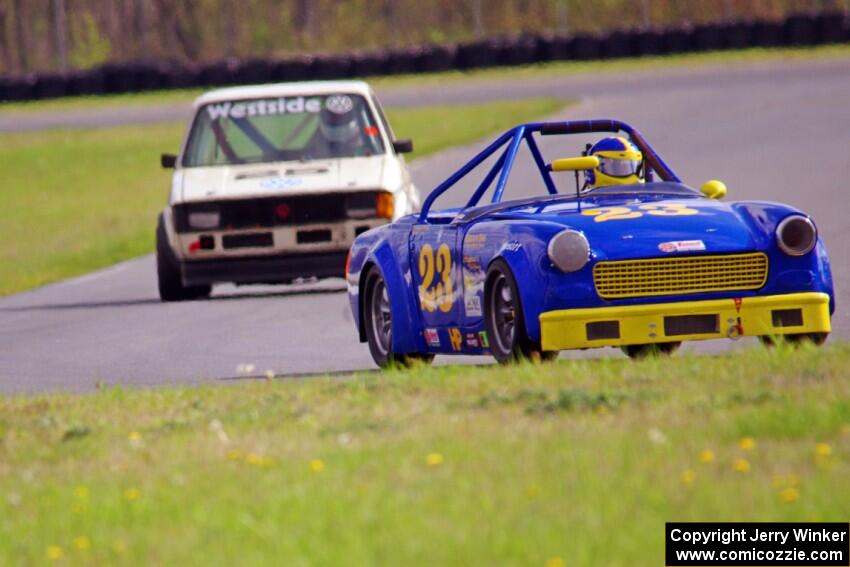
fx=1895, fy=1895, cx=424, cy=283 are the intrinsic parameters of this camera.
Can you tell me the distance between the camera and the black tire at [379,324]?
9547 millimetres

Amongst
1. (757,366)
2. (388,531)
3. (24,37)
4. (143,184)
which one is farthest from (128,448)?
(24,37)

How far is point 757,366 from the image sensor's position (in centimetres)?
730

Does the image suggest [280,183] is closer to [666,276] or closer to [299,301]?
[299,301]

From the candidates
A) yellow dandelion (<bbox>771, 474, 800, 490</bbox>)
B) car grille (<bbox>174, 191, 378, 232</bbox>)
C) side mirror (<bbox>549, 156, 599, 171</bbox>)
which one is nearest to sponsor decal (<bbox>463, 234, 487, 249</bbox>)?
side mirror (<bbox>549, 156, 599, 171</bbox>)

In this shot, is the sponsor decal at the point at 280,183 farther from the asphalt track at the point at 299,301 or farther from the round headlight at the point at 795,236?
the round headlight at the point at 795,236

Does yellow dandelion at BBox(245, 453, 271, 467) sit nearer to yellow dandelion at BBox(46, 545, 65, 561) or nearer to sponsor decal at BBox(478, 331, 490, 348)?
yellow dandelion at BBox(46, 545, 65, 561)

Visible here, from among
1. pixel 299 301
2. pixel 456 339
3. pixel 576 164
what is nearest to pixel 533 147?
pixel 576 164

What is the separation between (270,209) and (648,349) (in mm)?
6342

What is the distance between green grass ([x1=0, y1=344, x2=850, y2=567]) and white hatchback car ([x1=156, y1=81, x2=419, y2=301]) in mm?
6543

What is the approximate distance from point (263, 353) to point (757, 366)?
164 inches

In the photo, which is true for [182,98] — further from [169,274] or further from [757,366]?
[757,366]

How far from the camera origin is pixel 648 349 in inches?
344

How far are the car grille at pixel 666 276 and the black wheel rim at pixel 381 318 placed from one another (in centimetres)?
187

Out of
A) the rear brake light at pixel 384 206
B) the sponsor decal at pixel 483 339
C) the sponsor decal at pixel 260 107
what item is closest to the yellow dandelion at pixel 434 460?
the sponsor decal at pixel 483 339
